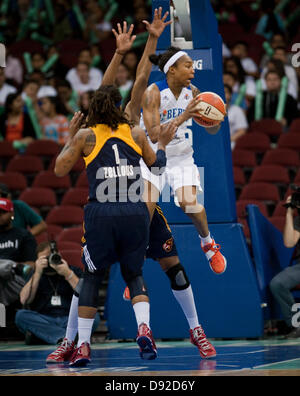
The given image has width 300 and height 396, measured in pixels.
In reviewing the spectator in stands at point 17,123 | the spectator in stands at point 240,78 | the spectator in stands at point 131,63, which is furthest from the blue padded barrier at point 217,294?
the spectator in stands at point 131,63

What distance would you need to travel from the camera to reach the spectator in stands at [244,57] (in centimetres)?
1469

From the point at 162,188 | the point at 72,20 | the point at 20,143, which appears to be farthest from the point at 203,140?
the point at 72,20

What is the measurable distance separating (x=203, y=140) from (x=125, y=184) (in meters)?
2.67

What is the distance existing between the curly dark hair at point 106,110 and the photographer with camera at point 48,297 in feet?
8.81

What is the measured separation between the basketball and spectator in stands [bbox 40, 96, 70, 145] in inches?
269

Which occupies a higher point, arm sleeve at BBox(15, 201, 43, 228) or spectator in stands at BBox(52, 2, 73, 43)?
spectator in stands at BBox(52, 2, 73, 43)

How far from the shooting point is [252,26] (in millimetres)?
16938

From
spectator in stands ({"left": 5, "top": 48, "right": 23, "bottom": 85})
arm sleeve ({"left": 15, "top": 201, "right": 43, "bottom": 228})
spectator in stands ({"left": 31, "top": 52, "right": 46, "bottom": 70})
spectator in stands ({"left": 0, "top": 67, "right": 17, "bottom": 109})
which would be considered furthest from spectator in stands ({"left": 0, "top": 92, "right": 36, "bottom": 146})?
arm sleeve ({"left": 15, "top": 201, "right": 43, "bottom": 228})

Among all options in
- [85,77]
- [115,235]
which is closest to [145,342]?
[115,235]

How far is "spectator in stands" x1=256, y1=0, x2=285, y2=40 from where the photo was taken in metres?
16.1

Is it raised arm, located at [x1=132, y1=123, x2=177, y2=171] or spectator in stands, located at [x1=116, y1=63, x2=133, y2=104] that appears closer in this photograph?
raised arm, located at [x1=132, y1=123, x2=177, y2=171]

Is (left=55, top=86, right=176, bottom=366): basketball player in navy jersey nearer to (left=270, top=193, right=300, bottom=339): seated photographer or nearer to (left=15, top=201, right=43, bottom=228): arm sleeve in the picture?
(left=270, top=193, right=300, bottom=339): seated photographer

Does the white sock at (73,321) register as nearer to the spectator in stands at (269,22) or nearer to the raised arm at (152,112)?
the raised arm at (152,112)

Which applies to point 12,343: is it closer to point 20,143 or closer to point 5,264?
point 5,264
